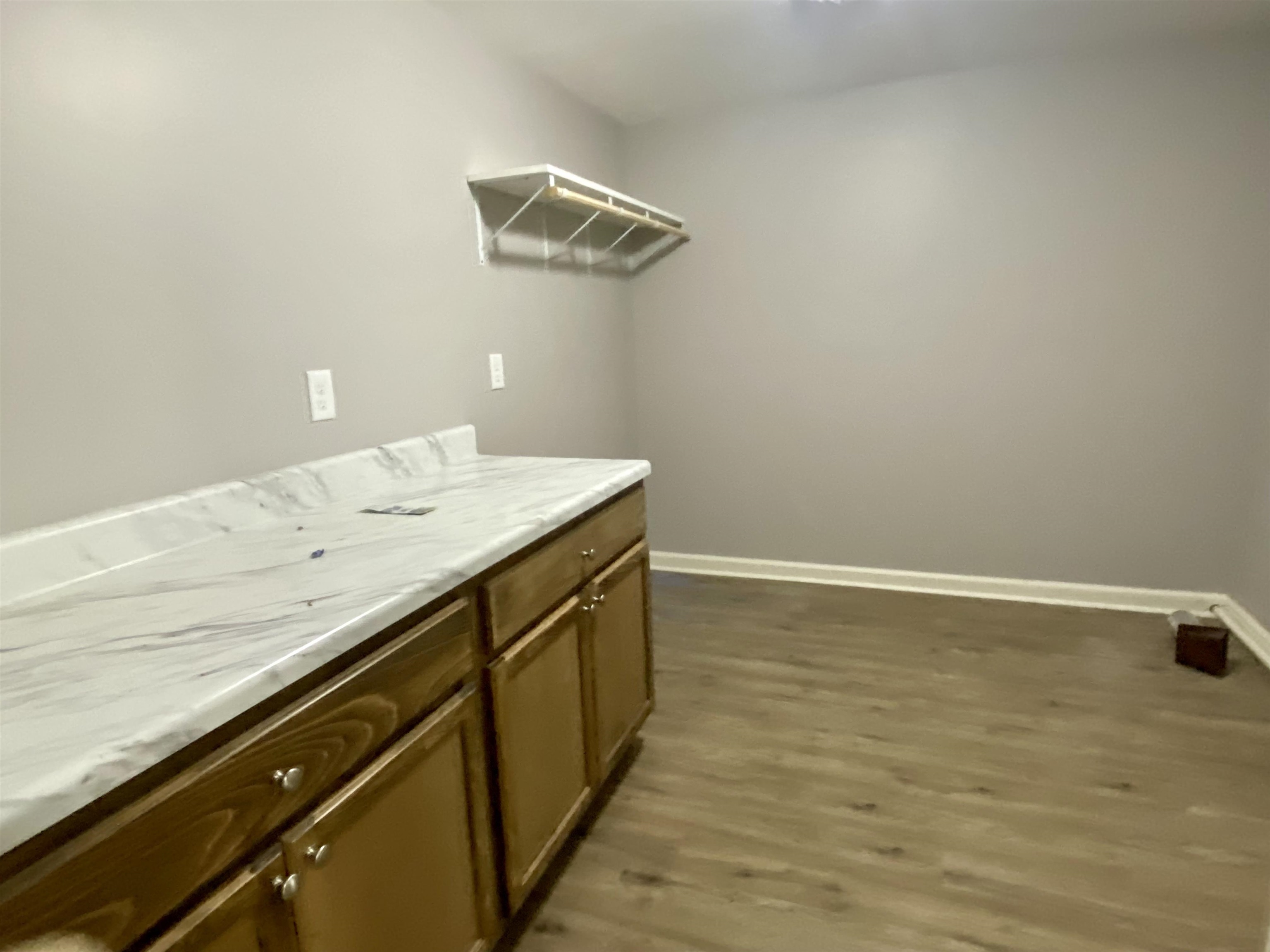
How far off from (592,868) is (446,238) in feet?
5.71

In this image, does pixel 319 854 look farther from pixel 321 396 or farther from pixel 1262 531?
pixel 1262 531

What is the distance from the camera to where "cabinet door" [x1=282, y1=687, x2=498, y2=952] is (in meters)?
1.02

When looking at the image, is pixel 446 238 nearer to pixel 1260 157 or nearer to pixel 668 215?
pixel 668 215

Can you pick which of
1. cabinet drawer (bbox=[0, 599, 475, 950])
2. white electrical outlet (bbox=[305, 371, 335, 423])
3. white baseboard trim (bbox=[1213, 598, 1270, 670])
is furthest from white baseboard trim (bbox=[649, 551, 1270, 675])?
cabinet drawer (bbox=[0, 599, 475, 950])

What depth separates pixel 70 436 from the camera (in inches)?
51.6

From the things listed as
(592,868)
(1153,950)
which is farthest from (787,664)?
(1153,950)

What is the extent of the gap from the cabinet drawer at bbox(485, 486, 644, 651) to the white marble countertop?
0.07 meters

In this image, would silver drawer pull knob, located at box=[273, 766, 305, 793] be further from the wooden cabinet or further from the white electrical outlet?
the white electrical outlet

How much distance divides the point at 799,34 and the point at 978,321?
1342 mm

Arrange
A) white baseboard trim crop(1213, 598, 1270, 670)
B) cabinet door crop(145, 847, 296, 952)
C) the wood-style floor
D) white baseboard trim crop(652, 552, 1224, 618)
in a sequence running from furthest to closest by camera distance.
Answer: white baseboard trim crop(652, 552, 1224, 618) < white baseboard trim crop(1213, 598, 1270, 670) < the wood-style floor < cabinet door crop(145, 847, 296, 952)

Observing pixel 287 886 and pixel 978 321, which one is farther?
pixel 978 321

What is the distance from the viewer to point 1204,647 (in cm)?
260

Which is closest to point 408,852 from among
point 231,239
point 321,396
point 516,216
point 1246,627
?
point 321,396

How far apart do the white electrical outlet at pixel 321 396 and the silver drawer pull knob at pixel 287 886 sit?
111 cm
